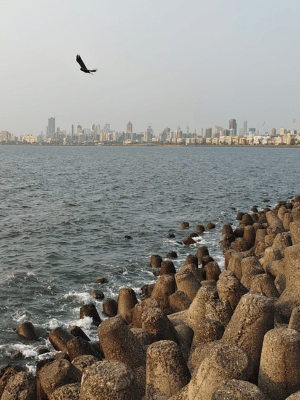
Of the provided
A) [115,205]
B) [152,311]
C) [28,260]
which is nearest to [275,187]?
[115,205]

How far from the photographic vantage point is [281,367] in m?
5.80

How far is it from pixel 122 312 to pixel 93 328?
1.05 metres

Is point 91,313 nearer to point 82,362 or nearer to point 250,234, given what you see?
point 82,362

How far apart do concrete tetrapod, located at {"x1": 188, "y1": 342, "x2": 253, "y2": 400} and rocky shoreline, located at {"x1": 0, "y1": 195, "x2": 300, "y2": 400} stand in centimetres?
1

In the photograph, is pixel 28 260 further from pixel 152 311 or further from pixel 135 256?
pixel 152 311

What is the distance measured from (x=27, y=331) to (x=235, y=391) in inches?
372

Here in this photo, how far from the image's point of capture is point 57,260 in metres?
21.1

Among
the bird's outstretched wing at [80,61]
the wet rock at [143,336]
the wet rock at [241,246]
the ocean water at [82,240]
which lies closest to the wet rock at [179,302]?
the ocean water at [82,240]

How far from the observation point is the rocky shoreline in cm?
542

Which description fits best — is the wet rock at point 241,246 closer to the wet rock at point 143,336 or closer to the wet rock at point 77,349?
the wet rock at point 77,349

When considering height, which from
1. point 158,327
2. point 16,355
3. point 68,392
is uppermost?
point 158,327

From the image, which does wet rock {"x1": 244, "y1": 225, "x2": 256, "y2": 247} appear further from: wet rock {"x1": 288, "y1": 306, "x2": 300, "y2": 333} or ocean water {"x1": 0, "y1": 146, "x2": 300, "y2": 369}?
wet rock {"x1": 288, "y1": 306, "x2": 300, "y2": 333}

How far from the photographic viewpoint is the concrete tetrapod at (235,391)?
4.72 meters

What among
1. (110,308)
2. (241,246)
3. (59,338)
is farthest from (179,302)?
(241,246)
